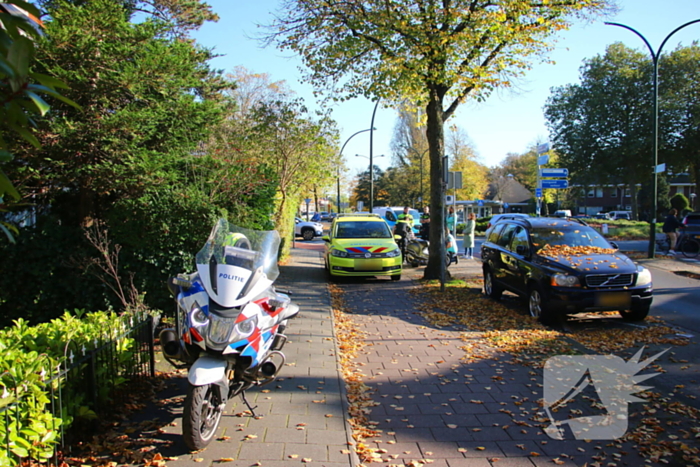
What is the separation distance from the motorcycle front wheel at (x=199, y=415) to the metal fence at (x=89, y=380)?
0.81 m

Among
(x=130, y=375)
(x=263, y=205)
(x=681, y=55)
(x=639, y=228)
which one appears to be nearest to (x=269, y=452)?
(x=130, y=375)

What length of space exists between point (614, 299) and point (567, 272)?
787 mm

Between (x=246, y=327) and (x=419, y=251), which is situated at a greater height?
(x=246, y=327)

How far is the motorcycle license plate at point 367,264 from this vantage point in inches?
521

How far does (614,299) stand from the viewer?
830 cm

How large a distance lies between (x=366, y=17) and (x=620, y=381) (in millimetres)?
9477

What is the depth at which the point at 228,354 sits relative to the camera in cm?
405

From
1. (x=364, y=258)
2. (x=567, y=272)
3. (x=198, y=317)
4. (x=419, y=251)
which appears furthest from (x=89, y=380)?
(x=419, y=251)

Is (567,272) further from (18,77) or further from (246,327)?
(18,77)

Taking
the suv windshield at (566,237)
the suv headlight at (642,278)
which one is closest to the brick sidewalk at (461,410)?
the suv windshield at (566,237)

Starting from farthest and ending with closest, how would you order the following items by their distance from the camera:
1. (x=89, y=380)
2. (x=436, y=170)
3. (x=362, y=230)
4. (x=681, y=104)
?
(x=681, y=104), (x=362, y=230), (x=436, y=170), (x=89, y=380)

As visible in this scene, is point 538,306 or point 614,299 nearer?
point 614,299

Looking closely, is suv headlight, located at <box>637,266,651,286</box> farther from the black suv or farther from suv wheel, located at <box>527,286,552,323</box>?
suv wheel, located at <box>527,286,552,323</box>

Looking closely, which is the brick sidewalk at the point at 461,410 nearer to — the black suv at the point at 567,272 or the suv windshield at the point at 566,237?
the black suv at the point at 567,272
